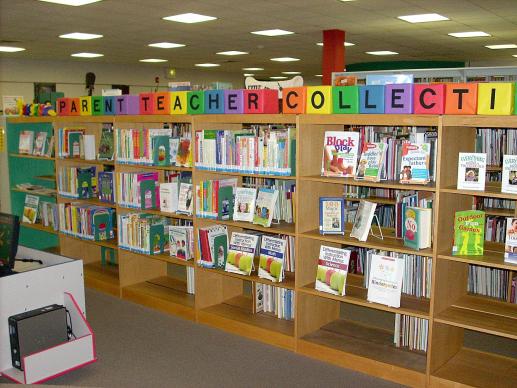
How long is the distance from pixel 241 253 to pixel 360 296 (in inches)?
41.2

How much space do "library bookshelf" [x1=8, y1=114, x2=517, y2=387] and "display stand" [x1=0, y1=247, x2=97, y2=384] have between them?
3.54 feet

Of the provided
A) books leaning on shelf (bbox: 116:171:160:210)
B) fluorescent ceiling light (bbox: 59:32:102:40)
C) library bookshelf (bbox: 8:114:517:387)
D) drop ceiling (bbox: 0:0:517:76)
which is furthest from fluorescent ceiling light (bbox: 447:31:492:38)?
books leaning on shelf (bbox: 116:171:160:210)

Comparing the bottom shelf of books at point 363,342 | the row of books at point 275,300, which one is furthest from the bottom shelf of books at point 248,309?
the bottom shelf of books at point 363,342

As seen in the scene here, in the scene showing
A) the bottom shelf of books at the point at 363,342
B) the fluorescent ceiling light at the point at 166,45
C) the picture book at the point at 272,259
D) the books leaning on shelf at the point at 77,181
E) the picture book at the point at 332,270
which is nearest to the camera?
the bottom shelf of books at the point at 363,342

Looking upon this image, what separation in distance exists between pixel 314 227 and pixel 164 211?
4.90ft

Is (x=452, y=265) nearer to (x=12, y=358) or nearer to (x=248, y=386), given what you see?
(x=248, y=386)

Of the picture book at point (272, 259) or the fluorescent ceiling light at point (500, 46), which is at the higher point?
the fluorescent ceiling light at point (500, 46)

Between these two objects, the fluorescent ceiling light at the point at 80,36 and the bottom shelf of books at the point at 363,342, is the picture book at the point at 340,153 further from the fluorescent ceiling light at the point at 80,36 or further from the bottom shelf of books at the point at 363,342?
the fluorescent ceiling light at the point at 80,36

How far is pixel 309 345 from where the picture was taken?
13.1 feet

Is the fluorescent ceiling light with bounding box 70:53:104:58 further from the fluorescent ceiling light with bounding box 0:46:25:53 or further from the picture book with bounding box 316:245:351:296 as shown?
the picture book with bounding box 316:245:351:296

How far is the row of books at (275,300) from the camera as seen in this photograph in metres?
4.41

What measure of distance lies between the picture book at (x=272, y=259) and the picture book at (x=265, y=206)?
0.52 ft

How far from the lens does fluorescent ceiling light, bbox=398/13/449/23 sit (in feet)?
26.0

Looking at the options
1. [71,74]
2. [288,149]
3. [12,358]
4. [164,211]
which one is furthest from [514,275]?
[71,74]
